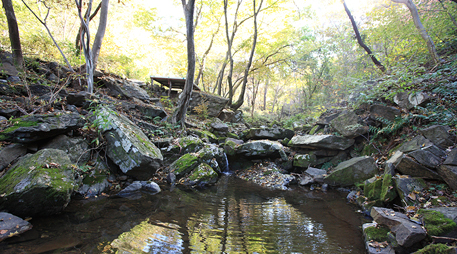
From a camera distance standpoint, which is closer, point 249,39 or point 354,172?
point 354,172

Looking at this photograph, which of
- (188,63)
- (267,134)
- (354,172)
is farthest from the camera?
(267,134)

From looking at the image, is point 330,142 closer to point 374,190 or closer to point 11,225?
point 374,190

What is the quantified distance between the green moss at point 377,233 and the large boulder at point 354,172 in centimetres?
299

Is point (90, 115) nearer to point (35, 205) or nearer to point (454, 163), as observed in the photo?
point (35, 205)

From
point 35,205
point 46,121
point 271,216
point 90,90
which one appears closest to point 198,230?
point 271,216

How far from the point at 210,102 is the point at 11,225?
1106 centimetres

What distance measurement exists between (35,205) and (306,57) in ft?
61.5

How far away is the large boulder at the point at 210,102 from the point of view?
41.9 feet

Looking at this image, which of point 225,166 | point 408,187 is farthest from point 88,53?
point 408,187

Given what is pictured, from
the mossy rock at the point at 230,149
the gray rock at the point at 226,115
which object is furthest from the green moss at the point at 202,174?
the gray rock at the point at 226,115

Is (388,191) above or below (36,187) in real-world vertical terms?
below

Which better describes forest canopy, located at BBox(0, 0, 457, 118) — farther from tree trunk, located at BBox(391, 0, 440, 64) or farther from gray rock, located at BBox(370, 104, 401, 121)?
gray rock, located at BBox(370, 104, 401, 121)

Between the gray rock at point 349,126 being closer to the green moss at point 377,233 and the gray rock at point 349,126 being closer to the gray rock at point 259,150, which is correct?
the gray rock at point 259,150

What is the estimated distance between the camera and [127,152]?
4.56m
